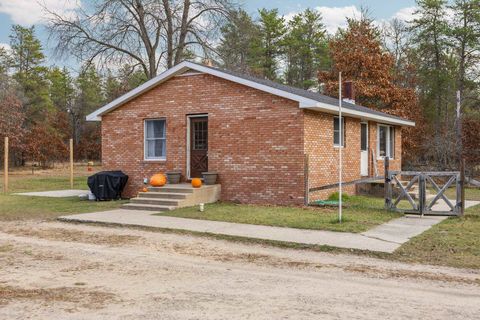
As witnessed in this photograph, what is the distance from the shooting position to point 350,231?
9688 millimetres

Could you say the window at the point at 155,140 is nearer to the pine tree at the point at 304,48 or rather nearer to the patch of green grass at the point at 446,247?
the patch of green grass at the point at 446,247

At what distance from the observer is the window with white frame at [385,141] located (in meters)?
20.0

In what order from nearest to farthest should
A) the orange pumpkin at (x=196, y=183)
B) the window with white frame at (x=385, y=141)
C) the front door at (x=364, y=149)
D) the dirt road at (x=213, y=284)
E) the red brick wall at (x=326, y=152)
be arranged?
1. the dirt road at (x=213, y=284)
2. the orange pumpkin at (x=196, y=183)
3. the red brick wall at (x=326, y=152)
4. the front door at (x=364, y=149)
5. the window with white frame at (x=385, y=141)

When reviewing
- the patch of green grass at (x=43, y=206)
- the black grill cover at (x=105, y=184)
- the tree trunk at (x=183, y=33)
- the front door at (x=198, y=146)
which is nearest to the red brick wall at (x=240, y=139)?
the front door at (x=198, y=146)

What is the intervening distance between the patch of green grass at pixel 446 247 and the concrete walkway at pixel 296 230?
0.25 meters

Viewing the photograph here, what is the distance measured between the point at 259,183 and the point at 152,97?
16.7 feet

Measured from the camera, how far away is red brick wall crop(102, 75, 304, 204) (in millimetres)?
14031

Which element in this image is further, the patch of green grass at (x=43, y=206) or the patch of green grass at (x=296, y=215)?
the patch of green grass at (x=43, y=206)

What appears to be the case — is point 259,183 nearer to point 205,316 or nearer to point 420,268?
point 420,268

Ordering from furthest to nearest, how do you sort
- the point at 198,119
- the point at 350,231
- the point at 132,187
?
the point at 132,187
the point at 198,119
the point at 350,231

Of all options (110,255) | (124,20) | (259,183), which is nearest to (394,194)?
(259,183)

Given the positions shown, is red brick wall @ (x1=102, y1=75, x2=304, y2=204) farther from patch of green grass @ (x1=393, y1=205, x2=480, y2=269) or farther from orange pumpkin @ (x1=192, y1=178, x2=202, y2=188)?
patch of green grass @ (x1=393, y1=205, x2=480, y2=269)

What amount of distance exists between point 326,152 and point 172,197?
5.15 metres

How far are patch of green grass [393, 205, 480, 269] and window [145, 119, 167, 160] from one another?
9492mm
